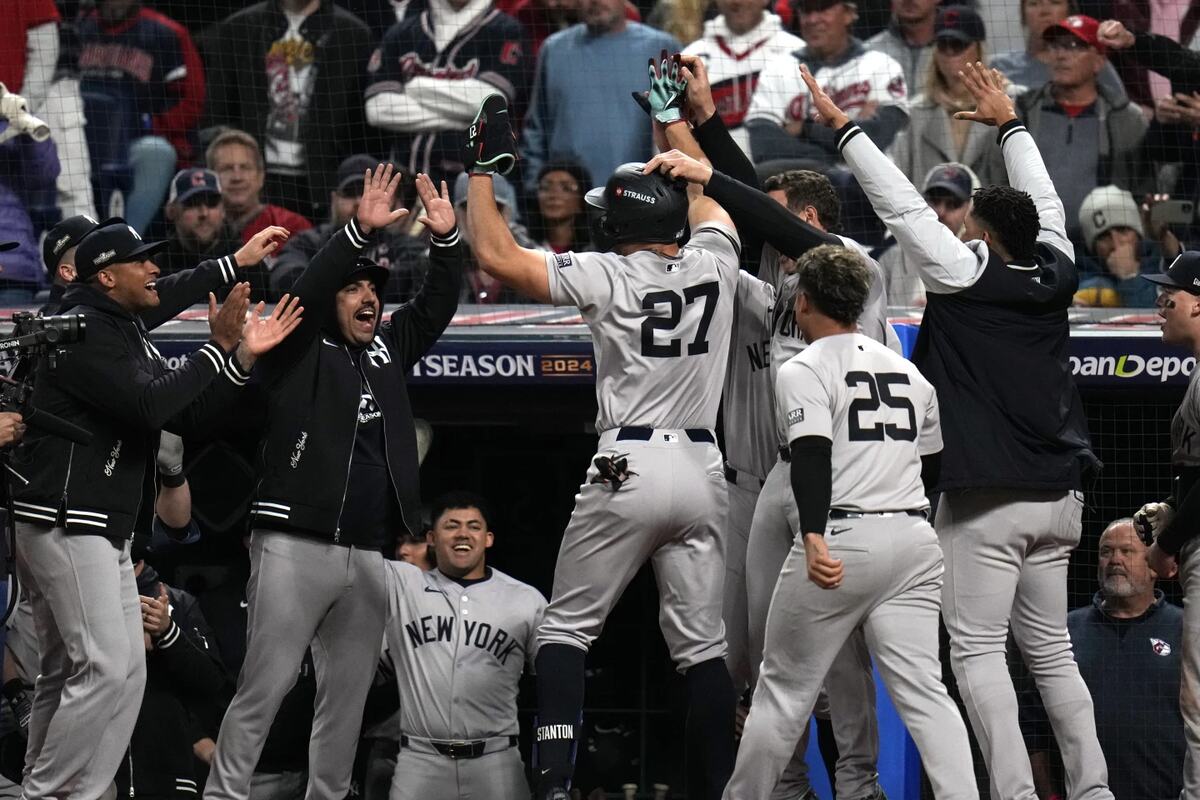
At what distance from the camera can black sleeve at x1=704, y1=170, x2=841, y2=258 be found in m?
4.96

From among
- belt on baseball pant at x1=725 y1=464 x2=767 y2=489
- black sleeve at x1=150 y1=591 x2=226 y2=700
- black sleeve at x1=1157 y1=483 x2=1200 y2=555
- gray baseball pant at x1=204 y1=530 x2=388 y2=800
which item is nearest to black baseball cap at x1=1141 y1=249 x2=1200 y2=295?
black sleeve at x1=1157 y1=483 x2=1200 y2=555

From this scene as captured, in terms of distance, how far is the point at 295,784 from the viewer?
22.3ft

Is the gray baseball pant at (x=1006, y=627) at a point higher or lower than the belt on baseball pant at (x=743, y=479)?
lower

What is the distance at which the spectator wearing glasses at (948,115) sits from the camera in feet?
26.6

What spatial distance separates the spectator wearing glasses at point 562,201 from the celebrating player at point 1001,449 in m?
3.04

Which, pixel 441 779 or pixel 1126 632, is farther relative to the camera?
pixel 1126 632

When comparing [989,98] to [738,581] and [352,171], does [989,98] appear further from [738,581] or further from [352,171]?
[352,171]

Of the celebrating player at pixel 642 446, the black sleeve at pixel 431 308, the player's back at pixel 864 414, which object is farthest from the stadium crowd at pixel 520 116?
the player's back at pixel 864 414

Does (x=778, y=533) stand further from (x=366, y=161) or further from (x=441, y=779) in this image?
(x=366, y=161)

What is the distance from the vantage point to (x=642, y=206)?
500cm

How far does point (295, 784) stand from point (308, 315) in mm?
2344

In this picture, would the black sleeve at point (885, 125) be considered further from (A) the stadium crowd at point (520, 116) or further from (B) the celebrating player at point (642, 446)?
(B) the celebrating player at point (642, 446)

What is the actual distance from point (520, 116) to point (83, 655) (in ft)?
15.2

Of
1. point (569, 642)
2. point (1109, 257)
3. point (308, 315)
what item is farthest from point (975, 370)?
point (1109, 257)
